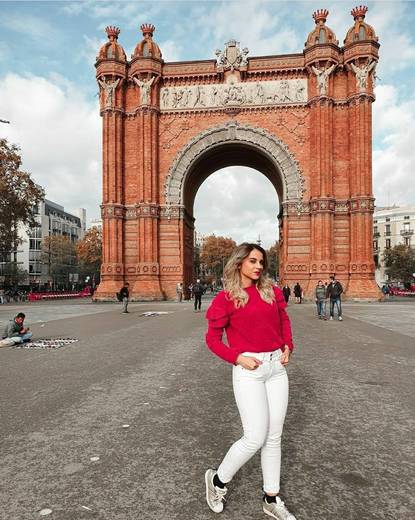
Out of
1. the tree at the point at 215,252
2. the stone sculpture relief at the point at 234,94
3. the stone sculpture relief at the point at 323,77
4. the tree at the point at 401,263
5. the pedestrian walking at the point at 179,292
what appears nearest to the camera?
the stone sculpture relief at the point at 323,77

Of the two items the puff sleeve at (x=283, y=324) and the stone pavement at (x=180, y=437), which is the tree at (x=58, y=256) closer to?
the stone pavement at (x=180, y=437)

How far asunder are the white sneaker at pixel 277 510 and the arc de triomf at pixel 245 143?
29.1 m

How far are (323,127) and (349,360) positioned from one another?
26275 mm

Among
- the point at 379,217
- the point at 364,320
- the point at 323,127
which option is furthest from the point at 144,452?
the point at 379,217

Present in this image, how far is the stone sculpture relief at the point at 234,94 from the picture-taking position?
33188 mm

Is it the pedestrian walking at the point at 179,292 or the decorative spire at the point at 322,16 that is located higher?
the decorative spire at the point at 322,16

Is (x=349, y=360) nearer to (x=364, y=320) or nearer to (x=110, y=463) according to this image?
(x=110, y=463)

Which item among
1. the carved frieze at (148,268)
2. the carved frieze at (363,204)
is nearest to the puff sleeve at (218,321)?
the carved frieze at (148,268)

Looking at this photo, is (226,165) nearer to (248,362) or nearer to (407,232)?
(248,362)

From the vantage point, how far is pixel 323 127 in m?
31.7

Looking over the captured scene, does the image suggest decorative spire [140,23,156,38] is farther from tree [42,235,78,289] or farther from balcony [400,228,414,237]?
balcony [400,228,414,237]

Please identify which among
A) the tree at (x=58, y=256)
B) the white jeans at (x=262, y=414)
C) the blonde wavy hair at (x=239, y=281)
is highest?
the tree at (x=58, y=256)

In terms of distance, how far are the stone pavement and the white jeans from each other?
11.5 inches

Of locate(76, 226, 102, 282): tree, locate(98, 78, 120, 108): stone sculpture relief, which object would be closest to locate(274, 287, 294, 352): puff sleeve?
locate(98, 78, 120, 108): stone sculpture relief
